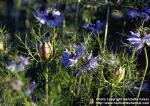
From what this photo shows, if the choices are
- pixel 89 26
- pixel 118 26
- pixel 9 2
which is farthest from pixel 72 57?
pixel 9 2

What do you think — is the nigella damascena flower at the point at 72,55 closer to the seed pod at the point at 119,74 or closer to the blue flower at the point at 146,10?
the seed pod at the point at 119,74

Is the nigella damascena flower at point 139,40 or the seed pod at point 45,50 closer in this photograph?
the seed pod at point 45,50

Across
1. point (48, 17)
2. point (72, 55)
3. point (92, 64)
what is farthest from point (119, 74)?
point (48, 17)

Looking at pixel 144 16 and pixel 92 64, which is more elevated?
pixel 144 16

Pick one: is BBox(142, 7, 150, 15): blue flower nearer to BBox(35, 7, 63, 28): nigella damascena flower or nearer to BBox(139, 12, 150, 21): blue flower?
A: BBox(139, 12, 150, 21): blue flower

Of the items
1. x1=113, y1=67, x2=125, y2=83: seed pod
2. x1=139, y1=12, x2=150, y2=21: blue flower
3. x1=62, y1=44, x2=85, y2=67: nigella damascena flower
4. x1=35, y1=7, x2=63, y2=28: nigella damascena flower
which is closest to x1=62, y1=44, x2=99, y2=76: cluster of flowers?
x1=62, y1=44, x2=85, y2=67: nigella damascena flower

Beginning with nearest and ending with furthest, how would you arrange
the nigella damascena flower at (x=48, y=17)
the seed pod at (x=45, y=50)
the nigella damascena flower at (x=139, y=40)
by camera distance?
the seed pod at (x=45, y=50) < the nigella damascena flower at (x=139, y=40) < the nigella damascena flower at (x=48, y=17)

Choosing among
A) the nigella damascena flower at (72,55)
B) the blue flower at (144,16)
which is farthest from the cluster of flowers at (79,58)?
the blue flower at (144,16)

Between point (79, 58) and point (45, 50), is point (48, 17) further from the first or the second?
point (45, 50)
